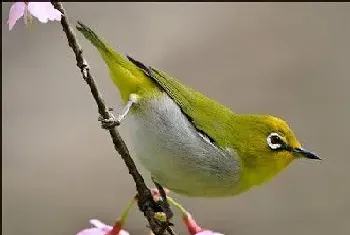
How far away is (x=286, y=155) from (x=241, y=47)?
4.55 meters

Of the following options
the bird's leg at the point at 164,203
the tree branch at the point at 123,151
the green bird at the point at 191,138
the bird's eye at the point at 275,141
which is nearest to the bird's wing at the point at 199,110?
the green bird at the point at 191,138

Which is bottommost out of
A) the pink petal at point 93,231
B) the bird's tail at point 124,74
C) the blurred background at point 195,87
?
the pink petal at point 93,231

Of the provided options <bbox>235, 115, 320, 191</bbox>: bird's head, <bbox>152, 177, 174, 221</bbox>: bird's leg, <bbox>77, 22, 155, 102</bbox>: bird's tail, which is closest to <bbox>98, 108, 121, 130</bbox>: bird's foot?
<bbox>152, 177, 174, 221</bbox>: bird's leg

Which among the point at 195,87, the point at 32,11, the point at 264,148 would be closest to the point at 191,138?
the point at 264,148

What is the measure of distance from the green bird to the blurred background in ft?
8.10

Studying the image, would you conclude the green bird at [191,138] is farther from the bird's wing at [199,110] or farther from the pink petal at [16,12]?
the pink petal at [16,12]

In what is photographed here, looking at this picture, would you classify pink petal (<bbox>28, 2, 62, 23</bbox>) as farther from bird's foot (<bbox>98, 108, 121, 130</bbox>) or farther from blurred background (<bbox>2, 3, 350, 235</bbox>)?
blurred background (<bbox>2, 3, 350, 235</bbox>)

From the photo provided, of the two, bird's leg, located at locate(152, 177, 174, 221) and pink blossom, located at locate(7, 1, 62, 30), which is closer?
pink blossom, located at locate(7, 1, 62, 30)

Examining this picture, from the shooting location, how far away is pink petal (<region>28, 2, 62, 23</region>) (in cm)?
165

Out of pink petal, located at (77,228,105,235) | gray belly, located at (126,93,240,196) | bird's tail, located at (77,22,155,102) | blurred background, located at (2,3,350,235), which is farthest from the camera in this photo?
blurred background, located at (2,3,350,235)

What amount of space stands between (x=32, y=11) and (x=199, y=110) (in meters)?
0.69

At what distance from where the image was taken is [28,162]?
18.7ft

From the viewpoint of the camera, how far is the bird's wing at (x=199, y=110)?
7.35 feet

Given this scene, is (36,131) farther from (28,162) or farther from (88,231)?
(88,231)
